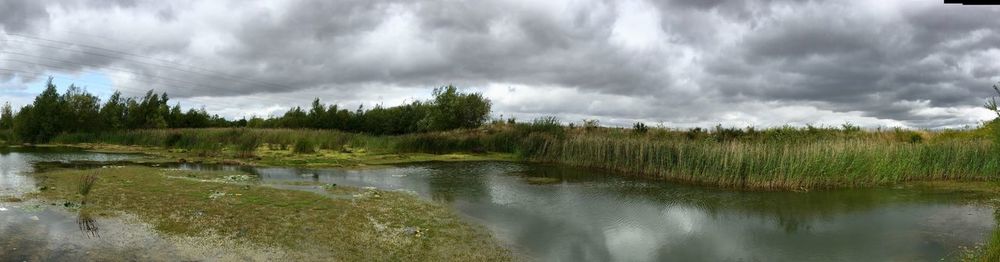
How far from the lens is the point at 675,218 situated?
10.5 metres

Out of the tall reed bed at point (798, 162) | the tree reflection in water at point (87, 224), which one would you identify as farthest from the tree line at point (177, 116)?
the tree reflection in water at point (87, 224)

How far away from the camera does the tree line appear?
37625mm

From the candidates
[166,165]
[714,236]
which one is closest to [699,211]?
[714,236]

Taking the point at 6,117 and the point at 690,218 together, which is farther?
the point at 6,117

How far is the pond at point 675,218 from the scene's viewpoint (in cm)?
804

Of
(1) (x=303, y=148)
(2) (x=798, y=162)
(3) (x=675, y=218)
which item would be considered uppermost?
(2) (x=798, y=162)

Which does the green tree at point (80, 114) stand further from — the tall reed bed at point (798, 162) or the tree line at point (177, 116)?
the tall reed bed at point (798, 162)

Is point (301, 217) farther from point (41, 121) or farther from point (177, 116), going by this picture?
point (177, 116)

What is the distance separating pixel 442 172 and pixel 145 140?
21549mm

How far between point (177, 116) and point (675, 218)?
49631 millimetres

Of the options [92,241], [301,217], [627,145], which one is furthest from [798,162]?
[92,241]

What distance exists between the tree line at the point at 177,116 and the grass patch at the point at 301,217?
30446 mm

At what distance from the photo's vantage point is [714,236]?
8.98 metres

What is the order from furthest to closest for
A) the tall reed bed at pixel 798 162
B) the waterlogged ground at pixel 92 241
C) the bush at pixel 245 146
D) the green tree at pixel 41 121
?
the green tree at pixel 41 121 → the bush at pixel 245 146 → the tall reed bed at pixel 798 162 → the waterlogged ground at pixel 92 241
